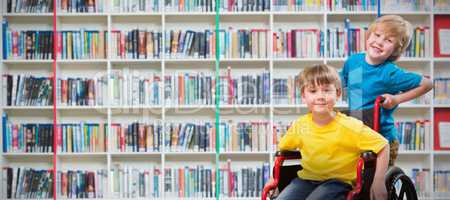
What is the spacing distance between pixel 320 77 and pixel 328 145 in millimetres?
271

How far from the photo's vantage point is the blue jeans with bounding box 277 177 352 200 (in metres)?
2.38

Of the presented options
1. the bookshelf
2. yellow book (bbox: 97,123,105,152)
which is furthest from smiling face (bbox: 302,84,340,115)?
yellow book (bbox: 97,123,105,152)

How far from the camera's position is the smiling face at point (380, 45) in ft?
9.31

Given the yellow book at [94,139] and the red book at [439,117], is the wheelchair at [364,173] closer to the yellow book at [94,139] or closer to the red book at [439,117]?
the red book at [439,117]

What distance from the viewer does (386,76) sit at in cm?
288

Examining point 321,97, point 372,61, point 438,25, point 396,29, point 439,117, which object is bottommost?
point 439,117

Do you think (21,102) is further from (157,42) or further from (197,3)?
(197,3)

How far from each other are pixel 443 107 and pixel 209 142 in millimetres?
1755

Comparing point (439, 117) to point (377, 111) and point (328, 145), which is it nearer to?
point (377, 111)

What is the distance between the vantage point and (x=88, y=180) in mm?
4629

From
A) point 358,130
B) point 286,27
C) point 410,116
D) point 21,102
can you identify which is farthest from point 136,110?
point 358,130

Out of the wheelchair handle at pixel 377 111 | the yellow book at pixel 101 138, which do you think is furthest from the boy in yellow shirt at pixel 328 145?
the yellow book at pixel 101 138

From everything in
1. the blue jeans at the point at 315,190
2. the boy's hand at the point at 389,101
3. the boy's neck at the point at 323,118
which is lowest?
the blue jeans at the point at 315,190

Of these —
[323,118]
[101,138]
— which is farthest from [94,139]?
[323,118]
